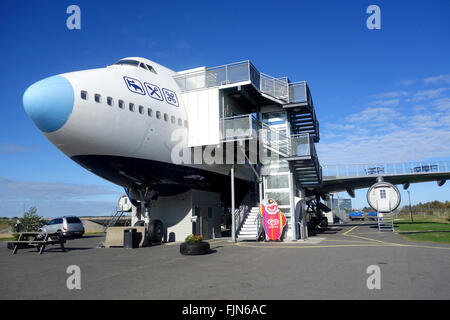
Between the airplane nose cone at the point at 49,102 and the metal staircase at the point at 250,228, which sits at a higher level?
the airplane nose cone at the point at 49,102

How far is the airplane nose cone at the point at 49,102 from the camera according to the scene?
468 inches

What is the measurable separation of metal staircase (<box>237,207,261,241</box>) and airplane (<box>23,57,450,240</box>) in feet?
13.2

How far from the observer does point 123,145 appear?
13992 millimetres

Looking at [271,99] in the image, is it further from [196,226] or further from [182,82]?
[196,226]

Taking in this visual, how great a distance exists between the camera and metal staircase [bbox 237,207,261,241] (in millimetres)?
19375

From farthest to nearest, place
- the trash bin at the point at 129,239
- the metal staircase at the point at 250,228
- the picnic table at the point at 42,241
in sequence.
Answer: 1. the metal staircase at the point at 250,228
2. the trash bin at the point at 129,239
3. the picnic table at the point at 42,241

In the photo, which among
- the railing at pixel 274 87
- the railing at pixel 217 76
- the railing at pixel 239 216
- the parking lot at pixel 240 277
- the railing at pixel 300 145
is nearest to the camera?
the parking lot at pixel 240 277

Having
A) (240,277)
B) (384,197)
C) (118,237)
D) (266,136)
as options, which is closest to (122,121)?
(118,237)

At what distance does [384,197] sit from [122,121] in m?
22.7

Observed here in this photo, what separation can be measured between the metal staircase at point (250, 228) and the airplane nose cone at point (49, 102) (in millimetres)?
12152

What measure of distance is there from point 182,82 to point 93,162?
7688 millimetres

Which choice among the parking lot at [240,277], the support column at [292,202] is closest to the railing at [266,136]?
the support column at [292,202]

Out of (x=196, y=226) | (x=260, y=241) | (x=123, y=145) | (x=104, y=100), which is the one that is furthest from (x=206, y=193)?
(x=104, y=100)

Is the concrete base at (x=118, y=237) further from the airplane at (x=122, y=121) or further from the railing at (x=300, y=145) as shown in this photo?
the railing at (x=300, y=145)
